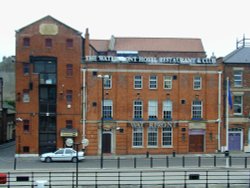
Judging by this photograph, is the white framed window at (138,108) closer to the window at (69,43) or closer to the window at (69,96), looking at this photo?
the window at (69,96)

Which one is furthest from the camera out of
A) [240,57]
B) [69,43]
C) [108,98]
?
[240,57]

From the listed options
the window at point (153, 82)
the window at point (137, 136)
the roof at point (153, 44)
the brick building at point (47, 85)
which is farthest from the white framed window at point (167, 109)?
the roof at point (153, 44)

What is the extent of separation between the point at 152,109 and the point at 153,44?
1949 centimetres

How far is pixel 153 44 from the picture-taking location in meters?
66.2

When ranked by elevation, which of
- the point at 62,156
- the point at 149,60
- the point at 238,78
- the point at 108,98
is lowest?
the point at 62,156

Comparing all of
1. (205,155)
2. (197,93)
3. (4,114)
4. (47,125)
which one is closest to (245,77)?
(197,93)

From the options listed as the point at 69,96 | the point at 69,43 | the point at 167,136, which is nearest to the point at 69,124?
the point at 69,96

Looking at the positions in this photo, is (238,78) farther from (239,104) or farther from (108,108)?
(108,108)

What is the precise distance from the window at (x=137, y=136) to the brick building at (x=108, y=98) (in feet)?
0.34

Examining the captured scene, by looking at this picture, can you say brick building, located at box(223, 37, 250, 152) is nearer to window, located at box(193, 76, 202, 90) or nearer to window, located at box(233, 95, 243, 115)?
window, located at box(233, 95, 243, 115)

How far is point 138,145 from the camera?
159 feet

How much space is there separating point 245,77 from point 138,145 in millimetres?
13541

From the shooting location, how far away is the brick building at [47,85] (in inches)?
1864

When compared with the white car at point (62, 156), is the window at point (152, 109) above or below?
above
